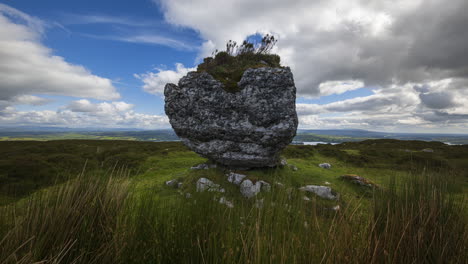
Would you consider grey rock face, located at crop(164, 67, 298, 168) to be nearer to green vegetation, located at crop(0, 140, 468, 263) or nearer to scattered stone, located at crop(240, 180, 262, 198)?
scattered stone, located at crop(240, 180, 262, 198)

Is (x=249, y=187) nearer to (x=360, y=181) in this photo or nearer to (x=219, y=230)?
(x=219, y=230)

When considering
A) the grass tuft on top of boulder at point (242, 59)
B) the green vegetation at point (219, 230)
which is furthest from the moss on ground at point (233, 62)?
the green vegetation at point (219, 230)

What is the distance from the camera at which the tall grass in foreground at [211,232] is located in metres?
2.16

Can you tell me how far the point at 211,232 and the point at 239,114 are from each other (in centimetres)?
833

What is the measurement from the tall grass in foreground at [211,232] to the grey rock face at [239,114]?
718 cm

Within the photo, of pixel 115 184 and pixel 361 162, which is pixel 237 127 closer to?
pixel 115 184

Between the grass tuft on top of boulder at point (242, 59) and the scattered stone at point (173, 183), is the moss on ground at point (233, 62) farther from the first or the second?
the scattered stone at point (173, 183)

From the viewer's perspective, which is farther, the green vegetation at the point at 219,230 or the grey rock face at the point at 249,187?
the grey rock face at the point at 249,187

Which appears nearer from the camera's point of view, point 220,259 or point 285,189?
point 220,259

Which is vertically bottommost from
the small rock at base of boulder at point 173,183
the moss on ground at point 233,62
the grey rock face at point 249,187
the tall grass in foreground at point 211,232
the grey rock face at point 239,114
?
the small rock at base of boulder at point 173,183

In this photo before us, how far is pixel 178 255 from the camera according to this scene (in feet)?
8.55

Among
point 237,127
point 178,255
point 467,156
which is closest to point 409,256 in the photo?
point 178,255

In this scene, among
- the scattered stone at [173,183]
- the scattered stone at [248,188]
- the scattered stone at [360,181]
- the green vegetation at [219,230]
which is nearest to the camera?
the green vegetation at [219,230]

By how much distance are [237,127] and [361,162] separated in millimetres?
15077
